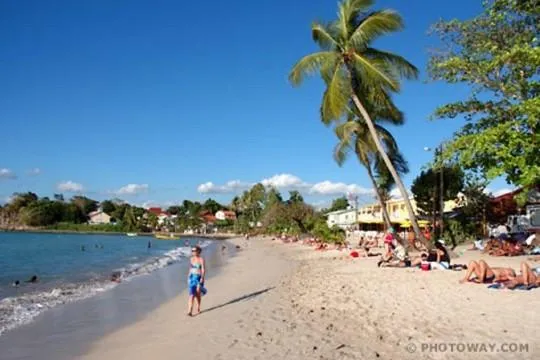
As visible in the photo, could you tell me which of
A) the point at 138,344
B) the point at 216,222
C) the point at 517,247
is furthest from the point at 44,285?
the point at 216,222

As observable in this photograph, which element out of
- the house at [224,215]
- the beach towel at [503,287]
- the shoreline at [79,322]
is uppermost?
the house at [224,215]

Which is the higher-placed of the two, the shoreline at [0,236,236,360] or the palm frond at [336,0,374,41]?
the palm frond at [336,0,374,41]

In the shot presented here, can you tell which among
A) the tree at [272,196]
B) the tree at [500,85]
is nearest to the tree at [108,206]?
the tree at [272,196]

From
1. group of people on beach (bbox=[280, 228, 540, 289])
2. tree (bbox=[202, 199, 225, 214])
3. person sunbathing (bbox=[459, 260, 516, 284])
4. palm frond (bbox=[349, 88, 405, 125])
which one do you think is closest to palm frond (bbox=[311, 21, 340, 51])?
palm frond (bbox=[349, 88, 405, 125])

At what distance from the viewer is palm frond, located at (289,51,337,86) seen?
20.0 meters

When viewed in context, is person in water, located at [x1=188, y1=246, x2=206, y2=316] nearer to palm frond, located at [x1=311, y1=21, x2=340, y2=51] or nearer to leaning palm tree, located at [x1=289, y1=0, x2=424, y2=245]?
leaning palm tree, located at [x1=289, y1=0, x2=424, y2=245]

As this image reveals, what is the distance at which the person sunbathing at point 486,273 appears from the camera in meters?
10.5

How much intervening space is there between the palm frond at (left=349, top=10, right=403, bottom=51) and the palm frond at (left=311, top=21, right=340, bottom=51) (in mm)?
854

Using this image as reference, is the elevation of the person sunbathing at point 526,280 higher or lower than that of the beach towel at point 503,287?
higher

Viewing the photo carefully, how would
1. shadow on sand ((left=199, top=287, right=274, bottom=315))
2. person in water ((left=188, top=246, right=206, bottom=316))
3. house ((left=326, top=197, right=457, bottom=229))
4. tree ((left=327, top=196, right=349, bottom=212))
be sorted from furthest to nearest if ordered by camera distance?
tree ((left=327, top=196, right=349, bottom=212)) < house ((left=326, top=197, right=457, bottom=229)) < shadow on sand ((left=199, top=287, right=274, bottom=315)) < person in water ((left=188, top=246, right=206, bottom=316))

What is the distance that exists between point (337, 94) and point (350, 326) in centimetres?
1334

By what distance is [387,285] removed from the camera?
38.0 ft

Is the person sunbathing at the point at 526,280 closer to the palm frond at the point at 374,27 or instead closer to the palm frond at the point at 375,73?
the palm frond at the point at 375,73

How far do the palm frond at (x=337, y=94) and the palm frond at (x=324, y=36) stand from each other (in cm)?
108
